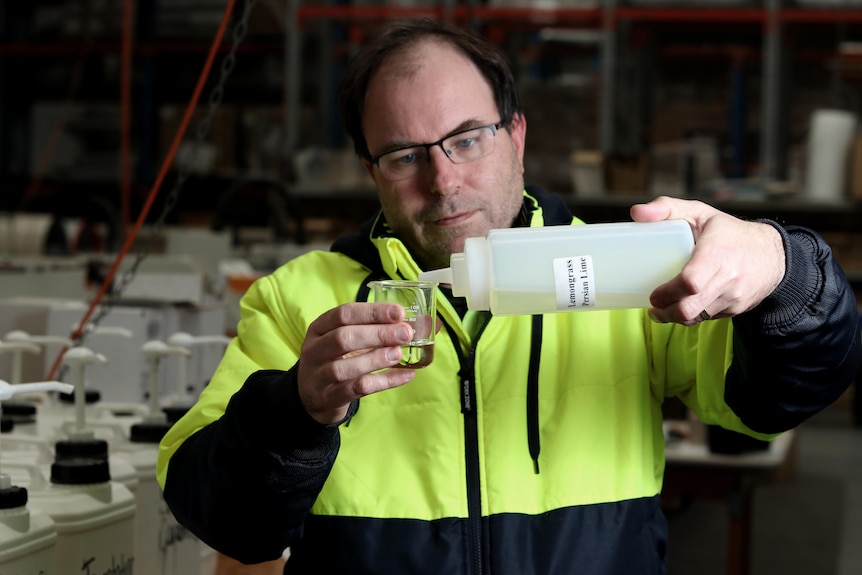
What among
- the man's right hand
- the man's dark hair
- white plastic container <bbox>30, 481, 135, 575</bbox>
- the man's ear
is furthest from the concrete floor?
the man's right hand

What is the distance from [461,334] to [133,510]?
1.61ft

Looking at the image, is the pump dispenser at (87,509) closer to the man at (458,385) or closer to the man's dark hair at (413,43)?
the man at (458,385)

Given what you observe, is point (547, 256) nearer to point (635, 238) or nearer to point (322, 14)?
point (635, 238)

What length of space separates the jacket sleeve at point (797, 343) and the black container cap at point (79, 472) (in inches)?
30.7

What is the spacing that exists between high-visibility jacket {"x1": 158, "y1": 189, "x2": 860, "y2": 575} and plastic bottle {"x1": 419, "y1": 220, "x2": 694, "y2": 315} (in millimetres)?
124

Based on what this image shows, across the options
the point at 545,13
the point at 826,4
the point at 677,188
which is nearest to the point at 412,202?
the point at 677,188

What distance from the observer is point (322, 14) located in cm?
653

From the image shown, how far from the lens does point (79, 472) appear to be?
142 cm

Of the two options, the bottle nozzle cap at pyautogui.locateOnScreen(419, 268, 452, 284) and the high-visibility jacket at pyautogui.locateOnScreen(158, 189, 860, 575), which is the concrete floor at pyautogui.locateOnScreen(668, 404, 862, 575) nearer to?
the high-visibility jacket at pyautogui.locateOnScreen(158, 189, 860, 575)

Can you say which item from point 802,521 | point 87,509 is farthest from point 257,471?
point 802,521

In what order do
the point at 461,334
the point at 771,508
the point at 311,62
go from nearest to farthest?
the point at 461,334 → the point at 771,508 → the point at 311,62

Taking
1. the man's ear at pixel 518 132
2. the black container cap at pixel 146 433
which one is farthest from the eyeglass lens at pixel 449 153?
the black container cap at pixel 146 433

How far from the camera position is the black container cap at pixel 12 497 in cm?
120

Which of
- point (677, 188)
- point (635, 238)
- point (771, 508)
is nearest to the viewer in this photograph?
point (635, 238)
